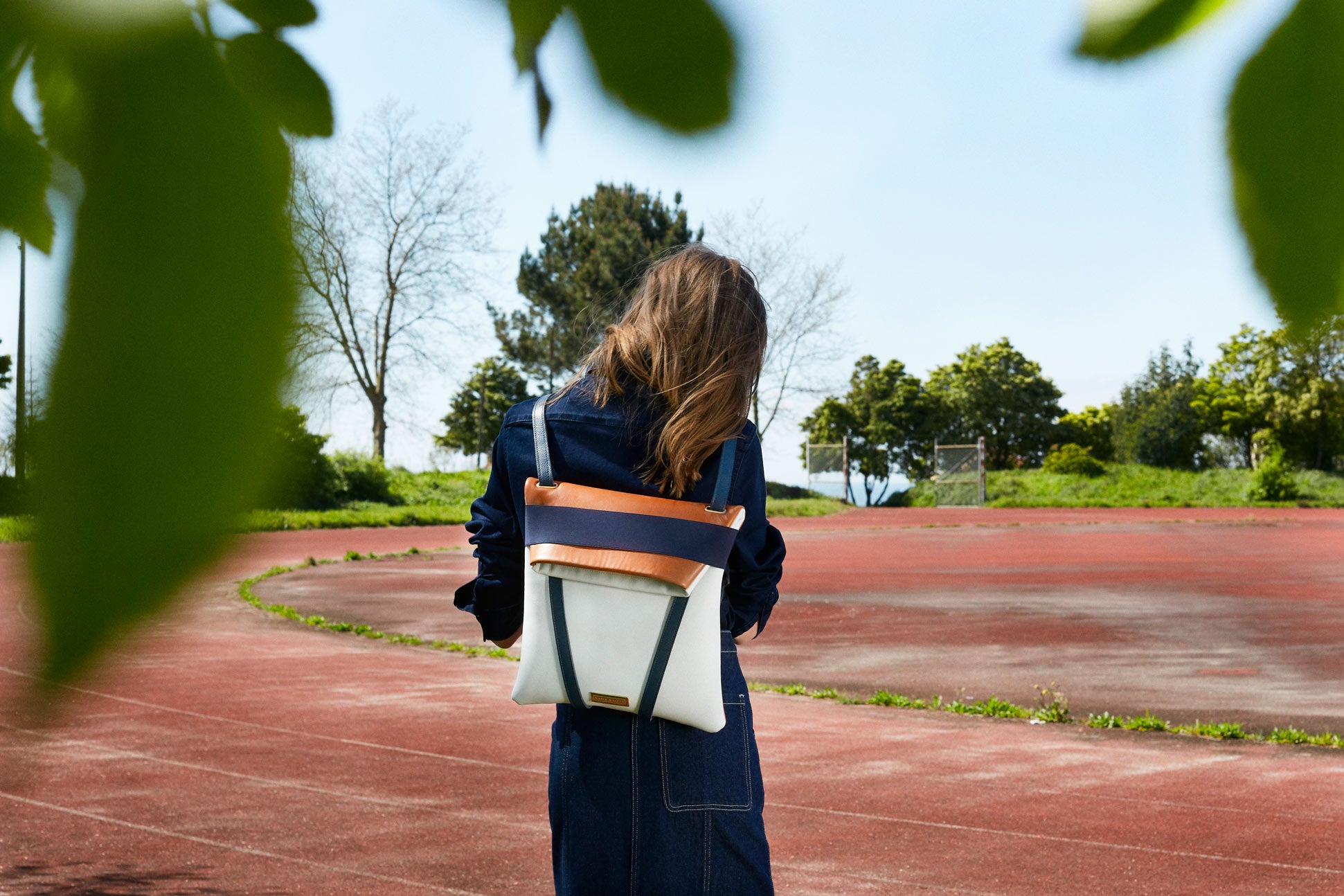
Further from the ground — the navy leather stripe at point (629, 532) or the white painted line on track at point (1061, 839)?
the navy leather stripe at point (629, 532)

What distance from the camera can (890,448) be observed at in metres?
0.48

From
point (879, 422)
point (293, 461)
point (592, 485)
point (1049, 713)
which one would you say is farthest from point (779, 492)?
point (1049, 713)

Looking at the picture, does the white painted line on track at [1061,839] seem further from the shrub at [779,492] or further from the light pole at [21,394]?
the light pole at [21,394]

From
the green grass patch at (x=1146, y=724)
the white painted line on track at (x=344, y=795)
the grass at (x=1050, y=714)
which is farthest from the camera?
the green grass patch at (x=1146, y=724)

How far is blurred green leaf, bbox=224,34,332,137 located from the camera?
0.55 feet

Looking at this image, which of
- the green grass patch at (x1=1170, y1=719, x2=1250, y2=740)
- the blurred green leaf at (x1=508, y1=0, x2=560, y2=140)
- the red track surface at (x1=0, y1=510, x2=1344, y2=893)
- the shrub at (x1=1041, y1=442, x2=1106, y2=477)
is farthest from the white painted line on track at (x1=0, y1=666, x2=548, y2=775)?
the blurred green leaf at (x1=508, y1=0, x2=560, y2=140)

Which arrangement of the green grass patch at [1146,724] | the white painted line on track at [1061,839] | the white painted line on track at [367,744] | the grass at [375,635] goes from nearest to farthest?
the white painted line on track at [1061,839], the white painted line on track at [367,744], the green grass patch at [1146,724], the grass at [375,635]

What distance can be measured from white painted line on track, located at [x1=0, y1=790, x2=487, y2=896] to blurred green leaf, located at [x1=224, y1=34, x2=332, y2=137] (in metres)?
2.27

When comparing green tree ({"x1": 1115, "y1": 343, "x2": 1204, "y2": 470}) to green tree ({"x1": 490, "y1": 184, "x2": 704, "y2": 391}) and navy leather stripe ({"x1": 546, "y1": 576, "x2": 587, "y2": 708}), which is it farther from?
Answer: navy leather stripe ({"x1": 546, "y1": 576, "x2": 587, "y2": 708})

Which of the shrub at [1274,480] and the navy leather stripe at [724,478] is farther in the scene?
the navy leather stripe at [724,478]

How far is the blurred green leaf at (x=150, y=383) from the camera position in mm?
130

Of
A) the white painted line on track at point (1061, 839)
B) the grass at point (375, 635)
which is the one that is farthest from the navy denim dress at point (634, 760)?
the grass at point (375, 635)

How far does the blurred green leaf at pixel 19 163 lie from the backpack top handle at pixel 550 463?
0.86 metres

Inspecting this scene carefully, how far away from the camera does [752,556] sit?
116 centimetres
